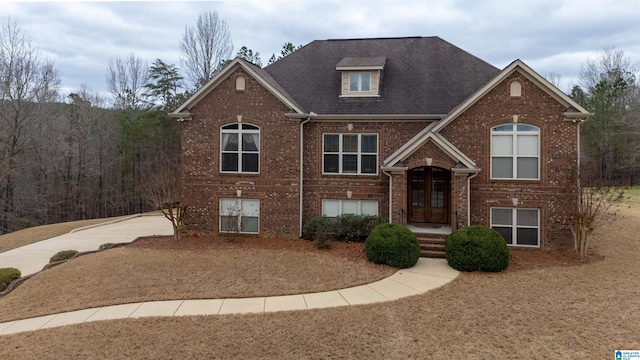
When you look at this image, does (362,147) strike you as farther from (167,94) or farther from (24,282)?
Answer: (167,94)

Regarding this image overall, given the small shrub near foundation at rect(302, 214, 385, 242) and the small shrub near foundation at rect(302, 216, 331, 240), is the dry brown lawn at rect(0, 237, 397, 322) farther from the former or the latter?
the small shrub near foundation at rect(302, 216, 331, 240)

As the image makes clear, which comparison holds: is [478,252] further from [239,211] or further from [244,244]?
[239,211]

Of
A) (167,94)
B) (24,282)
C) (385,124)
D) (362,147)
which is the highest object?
(167,94)

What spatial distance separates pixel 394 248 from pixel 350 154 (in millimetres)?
5347

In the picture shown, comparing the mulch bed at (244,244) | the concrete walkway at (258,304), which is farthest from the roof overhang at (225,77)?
the concrete walkway at (258,304)

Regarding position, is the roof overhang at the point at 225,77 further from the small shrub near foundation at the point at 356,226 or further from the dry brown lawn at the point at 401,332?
the dry brown lawn at the point at 401,332

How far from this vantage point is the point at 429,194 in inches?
556

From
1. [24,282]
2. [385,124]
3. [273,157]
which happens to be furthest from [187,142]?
[385,124]

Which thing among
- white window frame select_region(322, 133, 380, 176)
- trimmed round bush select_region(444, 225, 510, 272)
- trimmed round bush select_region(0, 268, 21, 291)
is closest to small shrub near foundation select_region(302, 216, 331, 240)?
white window frame select_region(322, 133, 380, 176)

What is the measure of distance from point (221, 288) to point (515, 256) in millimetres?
9865

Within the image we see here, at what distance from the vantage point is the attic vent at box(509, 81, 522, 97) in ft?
41.2

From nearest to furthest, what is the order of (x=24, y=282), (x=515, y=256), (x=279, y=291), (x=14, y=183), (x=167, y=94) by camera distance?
(x=279, y=291), (x=24, y=282), (x=515, y=256), (x=14, y=183), (x=167, y=94)

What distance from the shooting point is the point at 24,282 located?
9.99 m

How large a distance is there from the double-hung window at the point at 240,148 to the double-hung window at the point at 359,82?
191 inches
